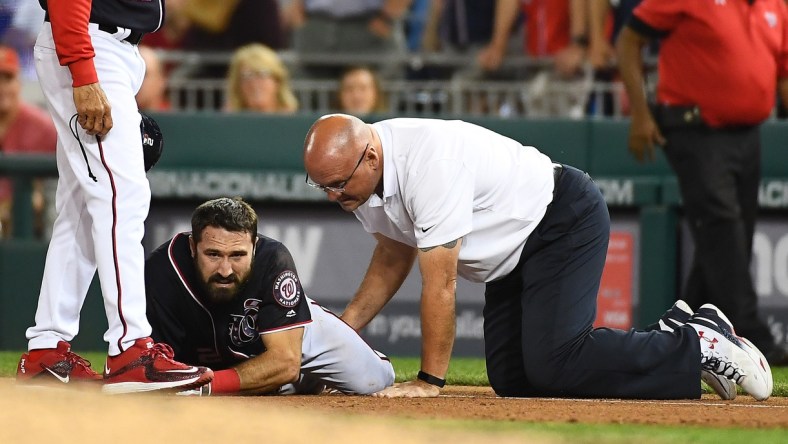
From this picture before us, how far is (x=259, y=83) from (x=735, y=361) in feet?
15.3

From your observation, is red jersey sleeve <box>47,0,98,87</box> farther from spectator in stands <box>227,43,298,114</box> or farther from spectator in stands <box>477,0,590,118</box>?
spectator in stands <box>477,0,590,118</box>

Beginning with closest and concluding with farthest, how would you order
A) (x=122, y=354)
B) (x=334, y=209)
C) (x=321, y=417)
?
(x=321, y=417) < (x=122, y=354) < (x=334, y=209)

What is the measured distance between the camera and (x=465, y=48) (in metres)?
9.84

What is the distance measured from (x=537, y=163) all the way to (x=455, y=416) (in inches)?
52.9

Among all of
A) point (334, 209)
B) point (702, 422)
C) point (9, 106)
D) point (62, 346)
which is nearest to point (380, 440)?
point (702, 422)

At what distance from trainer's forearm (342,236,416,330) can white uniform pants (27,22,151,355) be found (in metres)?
1.04

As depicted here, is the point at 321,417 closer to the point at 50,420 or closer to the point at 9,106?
the point at 50,420

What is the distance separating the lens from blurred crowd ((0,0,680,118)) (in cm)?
931

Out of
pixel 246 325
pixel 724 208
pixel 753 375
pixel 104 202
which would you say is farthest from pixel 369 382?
pixel 724 208

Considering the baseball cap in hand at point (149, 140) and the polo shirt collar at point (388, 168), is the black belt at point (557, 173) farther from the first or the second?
the baseball cap in hand at point (149, 140)

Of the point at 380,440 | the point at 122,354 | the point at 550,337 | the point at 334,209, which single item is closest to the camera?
the point at 380,440

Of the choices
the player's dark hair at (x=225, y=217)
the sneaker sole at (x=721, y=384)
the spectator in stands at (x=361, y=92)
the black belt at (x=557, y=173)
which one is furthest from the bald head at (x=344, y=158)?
the spectator in stands at (x=361, y=92)

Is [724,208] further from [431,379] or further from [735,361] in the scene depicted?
[431,379]

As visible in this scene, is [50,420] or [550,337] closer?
[50,420]
